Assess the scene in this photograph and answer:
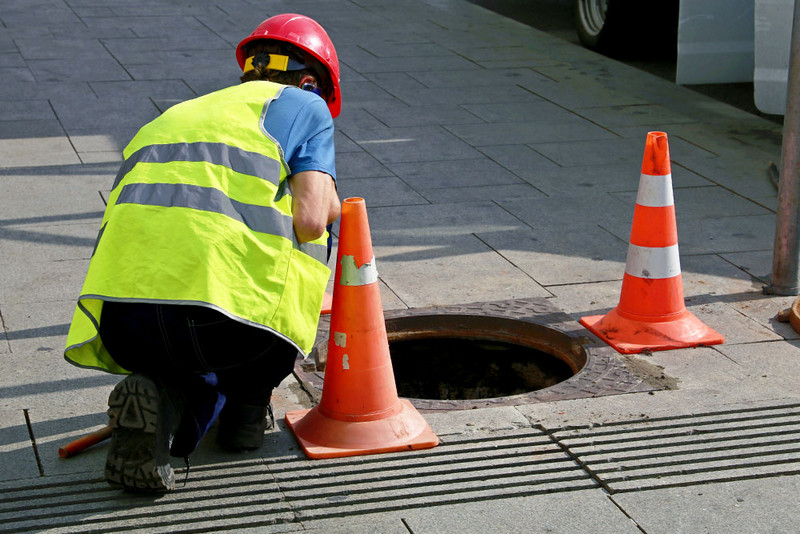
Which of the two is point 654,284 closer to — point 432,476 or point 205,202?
point 432,476

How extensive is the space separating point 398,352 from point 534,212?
5.97 feet

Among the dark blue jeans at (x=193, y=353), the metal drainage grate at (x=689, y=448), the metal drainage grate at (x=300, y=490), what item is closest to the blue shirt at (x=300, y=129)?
the dark blue jeans at (x=193, y=353)

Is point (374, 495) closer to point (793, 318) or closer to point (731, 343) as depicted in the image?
point (731, 343)

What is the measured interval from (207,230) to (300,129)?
49 centimetres

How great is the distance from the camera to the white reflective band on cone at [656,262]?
461 cm

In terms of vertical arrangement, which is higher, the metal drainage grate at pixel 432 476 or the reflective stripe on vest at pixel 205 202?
the reflective stripe on vest at pixel 205 202

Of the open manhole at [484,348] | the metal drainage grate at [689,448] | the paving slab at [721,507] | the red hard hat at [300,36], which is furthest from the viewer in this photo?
the open manhole at [484,348]

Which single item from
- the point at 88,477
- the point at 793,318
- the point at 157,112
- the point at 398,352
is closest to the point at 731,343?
the point at 793,318

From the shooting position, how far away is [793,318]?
4785 mm

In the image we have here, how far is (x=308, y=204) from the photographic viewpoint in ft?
11.2

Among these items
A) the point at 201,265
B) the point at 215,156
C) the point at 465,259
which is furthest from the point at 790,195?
the point at 201,265

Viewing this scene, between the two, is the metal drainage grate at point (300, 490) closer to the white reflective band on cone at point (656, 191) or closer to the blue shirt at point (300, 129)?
the blue shirt at point (300, 129)

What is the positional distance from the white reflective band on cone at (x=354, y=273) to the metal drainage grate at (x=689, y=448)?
88 centimetres

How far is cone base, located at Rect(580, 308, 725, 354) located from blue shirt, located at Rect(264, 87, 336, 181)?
174cm
